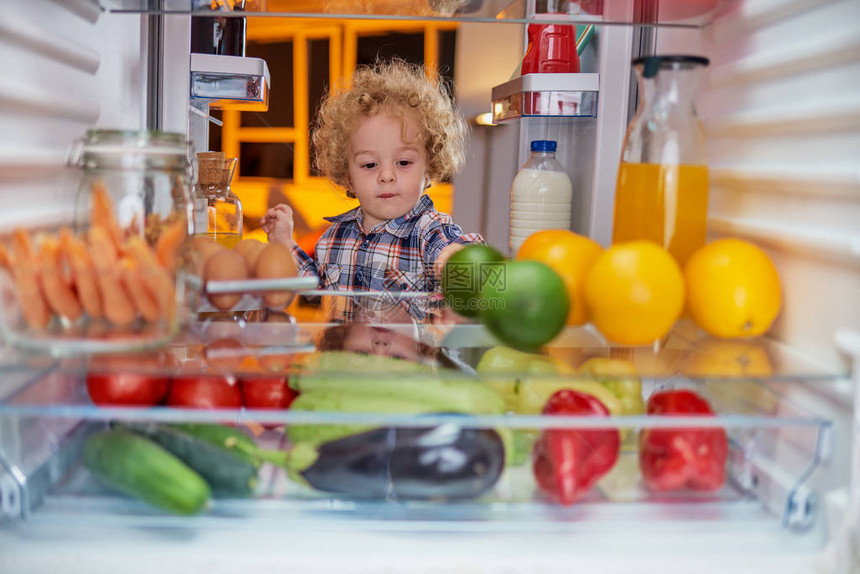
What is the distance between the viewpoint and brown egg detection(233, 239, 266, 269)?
86 cm

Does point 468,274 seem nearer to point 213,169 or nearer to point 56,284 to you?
point 56,284

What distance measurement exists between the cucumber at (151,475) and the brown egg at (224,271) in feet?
0.68

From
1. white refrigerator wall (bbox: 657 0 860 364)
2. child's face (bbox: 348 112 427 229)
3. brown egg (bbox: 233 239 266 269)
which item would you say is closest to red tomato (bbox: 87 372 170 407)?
brown egg (bbox: 233 239 266 269)

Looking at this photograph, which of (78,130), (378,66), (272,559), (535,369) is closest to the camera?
(272,559)

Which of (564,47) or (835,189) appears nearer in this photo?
(835,189)

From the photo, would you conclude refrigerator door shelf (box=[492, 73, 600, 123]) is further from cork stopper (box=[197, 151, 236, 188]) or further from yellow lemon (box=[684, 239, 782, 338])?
yellow lemon (box=[684, 239, 782, 338])

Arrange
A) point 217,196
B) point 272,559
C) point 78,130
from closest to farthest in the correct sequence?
point 272,559 → point 78,130 → point 217,196

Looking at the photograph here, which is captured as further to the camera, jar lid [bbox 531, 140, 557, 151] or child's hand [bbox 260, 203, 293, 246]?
child's hand [bbox 260, 203, 293, 246]

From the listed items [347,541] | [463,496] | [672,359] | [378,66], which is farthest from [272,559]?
[378,66]

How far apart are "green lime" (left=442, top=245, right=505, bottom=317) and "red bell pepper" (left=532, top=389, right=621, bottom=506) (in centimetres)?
21

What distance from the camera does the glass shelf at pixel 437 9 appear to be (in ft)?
3.07

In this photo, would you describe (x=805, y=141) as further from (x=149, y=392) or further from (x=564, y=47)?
(x=564, y=47)

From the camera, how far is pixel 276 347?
721 millimetres

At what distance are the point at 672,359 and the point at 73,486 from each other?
56cm
